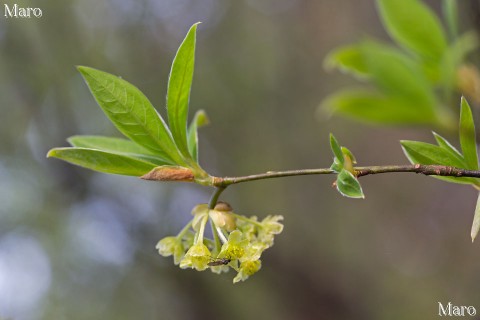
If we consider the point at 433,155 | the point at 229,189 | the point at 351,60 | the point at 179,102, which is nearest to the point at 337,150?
the point at 433,155

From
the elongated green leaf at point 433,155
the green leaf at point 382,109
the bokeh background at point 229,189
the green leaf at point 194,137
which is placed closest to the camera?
the elongated green leaf at point 433,155

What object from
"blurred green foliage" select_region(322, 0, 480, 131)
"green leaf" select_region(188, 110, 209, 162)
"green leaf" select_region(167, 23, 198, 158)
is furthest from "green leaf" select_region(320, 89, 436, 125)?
"green leaf" select_region(167, 23, 198, 158)

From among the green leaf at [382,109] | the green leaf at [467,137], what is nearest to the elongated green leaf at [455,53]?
the green leaf at [382,109]

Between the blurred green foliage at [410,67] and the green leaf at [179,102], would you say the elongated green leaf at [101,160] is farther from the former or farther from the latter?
the blurred green foliage at [410,67]

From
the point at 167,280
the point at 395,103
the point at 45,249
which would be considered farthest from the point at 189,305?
the point at 395,103

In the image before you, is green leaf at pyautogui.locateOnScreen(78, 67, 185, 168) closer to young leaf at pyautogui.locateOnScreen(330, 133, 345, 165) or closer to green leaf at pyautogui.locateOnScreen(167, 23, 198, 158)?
green leaf at pyautogui.locateOnScreen(167, 23, 198, 158)

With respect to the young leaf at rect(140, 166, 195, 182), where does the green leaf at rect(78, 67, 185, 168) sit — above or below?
above
